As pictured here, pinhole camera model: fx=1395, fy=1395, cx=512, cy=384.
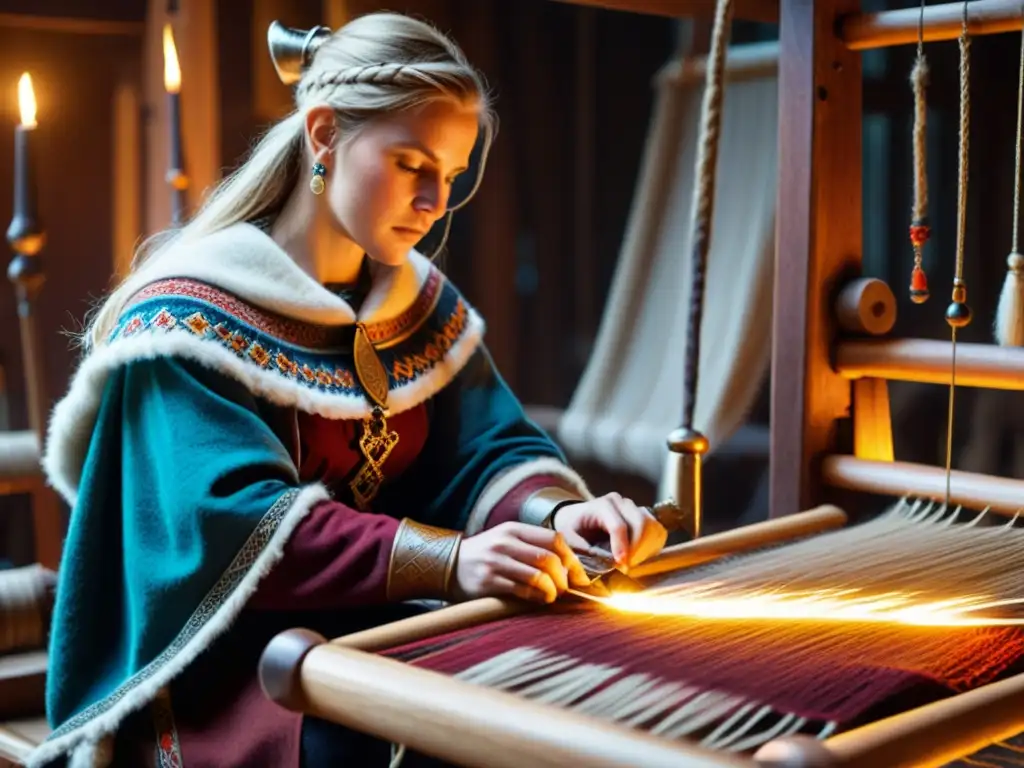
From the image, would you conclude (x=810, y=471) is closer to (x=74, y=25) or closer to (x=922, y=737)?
(x=922, y=737)

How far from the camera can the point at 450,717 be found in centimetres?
93

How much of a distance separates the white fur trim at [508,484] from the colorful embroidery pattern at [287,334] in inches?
6.0

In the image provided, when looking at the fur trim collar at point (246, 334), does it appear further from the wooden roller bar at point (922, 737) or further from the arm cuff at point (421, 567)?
the wooden roller bar at point (922, 737)

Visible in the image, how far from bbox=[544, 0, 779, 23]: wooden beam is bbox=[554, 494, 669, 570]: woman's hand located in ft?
1.87

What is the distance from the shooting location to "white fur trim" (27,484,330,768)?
49.7 inches

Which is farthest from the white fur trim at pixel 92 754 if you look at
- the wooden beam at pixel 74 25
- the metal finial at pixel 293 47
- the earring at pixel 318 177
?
the wooden beam at pixel 74 25

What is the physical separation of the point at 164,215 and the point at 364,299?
1.33 metres

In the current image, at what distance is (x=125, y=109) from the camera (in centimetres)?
288

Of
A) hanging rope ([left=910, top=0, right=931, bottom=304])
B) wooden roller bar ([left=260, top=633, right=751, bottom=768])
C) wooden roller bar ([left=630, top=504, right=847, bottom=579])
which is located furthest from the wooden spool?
wooden roller bar ([left=260, top=633, right=751, bottom=768])

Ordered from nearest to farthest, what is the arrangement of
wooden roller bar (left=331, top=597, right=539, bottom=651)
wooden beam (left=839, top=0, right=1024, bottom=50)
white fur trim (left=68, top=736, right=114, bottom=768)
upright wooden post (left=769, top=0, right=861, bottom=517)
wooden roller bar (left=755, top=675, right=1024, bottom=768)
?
1. wooden roller bar (left=755, top=675, right=1024, bottom=768)
2. wooden roller bar (left=331, top=597, right=539, bottom=651)
3. white fur trim (left=68, top=736, right=114, bottom=768)
4. wooden beam (left=839, top=0, right=1024, bottom=50)
5. upright wooden post (left=769, top=0, right=861, bottom=517)

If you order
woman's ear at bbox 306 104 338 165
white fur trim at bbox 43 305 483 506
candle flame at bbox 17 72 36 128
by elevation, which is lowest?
white fur trim at bbox 43 305 483 506

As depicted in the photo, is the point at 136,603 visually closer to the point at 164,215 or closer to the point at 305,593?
the point at 305,593

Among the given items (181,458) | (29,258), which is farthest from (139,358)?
(29,258)

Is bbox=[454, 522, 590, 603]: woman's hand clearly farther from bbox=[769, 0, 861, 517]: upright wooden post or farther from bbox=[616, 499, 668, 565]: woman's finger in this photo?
bbox=[769, 0, 861, 517]: upright wooden post
